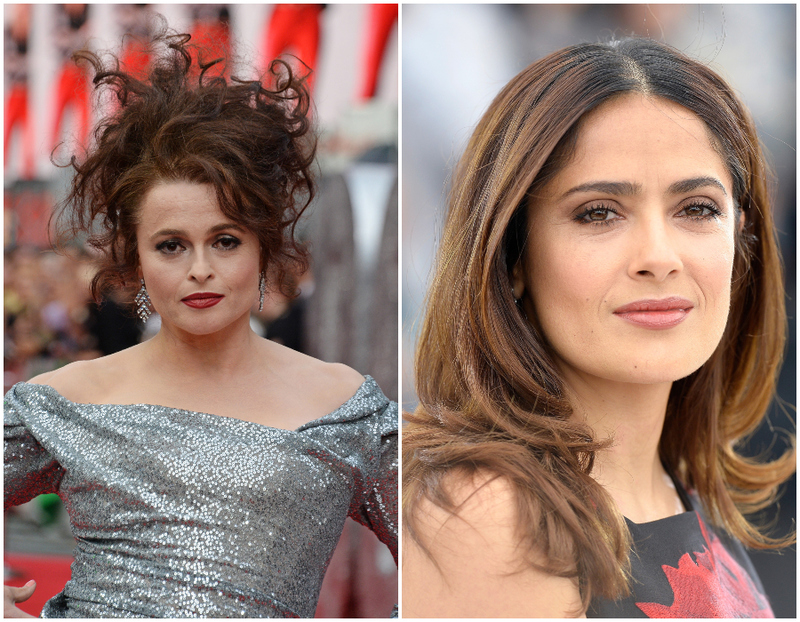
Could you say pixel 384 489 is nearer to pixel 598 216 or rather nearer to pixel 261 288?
pixel 261 288

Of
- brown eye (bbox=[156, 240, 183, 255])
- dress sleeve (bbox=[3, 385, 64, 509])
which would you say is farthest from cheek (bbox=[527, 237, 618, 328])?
dress sleeve (bbox=[3, 385, 64, 509])

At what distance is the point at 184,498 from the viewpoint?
1.61 meters

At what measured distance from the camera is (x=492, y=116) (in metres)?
1.58

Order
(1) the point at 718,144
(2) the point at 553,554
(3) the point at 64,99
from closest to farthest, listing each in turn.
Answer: (2) the point at 553,554
(1) the point at 718,144
(3) the point at 64,99

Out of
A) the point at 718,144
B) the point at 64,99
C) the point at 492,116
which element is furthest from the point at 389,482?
the point at 64,99

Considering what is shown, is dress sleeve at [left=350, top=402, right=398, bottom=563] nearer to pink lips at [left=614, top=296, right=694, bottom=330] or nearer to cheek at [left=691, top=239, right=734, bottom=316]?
pink lips at [left=614, top=296, right=694, bottom=330]

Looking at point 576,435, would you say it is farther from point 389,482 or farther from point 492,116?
point 492,116

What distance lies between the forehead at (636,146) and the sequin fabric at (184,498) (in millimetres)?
857

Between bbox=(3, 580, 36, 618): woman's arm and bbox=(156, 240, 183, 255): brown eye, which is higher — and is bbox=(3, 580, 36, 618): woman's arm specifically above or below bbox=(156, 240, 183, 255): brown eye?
below

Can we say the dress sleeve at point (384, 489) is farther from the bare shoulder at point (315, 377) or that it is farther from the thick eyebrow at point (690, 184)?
the thick eyebrow at point (690, 184)

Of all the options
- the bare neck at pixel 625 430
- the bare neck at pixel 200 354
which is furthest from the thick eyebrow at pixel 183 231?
the bare neck at pixel 625 430

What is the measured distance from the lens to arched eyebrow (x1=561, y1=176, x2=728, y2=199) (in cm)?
141

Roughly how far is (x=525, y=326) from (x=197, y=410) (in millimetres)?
835

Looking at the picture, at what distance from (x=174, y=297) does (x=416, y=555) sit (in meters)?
0.83
